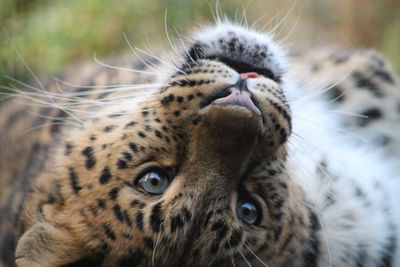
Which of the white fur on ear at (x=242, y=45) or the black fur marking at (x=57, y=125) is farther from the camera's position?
the black fur marking at (x=57, y=125)

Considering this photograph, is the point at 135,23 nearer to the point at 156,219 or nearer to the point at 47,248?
the point at 47,248

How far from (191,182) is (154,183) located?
0.21m

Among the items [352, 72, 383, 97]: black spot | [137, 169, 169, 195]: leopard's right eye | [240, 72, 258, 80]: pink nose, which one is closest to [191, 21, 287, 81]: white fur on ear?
[240, 72, 258, 80]: pink nose

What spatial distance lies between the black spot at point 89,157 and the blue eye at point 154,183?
364mm

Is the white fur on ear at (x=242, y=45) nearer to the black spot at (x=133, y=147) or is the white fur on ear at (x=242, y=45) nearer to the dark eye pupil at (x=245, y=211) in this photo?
the black spot at (x=133, y=147)

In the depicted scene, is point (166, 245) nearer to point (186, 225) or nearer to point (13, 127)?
point (186, 225)

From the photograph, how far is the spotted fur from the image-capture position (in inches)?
110

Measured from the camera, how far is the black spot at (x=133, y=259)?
282 centimetres

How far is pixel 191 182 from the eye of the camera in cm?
282

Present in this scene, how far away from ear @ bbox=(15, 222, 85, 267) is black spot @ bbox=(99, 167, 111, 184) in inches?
13.7

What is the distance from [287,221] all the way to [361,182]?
3.80 ft

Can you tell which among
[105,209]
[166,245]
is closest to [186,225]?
[166,245]

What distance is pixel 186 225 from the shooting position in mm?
2795

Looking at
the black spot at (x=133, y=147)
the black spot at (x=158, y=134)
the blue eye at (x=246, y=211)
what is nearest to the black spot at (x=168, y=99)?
the black spot at (x=158, y=134)
